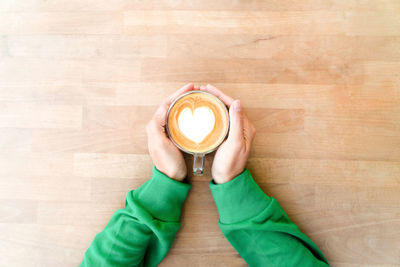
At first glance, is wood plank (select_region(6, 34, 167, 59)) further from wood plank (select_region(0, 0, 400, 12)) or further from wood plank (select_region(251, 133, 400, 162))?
wood plank (select_region(251, 133, 400, 162))

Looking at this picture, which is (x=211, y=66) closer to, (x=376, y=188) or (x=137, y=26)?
(x=137, y=26)

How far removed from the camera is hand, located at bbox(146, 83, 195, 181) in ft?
2.75

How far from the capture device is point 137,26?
94 cm

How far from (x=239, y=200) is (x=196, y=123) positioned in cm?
26

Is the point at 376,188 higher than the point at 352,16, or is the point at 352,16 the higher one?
the point at 352,16

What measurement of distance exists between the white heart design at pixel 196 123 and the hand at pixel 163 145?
0.25 feet

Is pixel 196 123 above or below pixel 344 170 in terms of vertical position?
above

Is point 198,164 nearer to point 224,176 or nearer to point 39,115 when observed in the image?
point 224,176

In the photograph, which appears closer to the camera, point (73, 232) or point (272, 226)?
point (272, 226)

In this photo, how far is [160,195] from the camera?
33.7 inches

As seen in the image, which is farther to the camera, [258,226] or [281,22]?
[281,22]

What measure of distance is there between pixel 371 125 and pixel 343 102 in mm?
113

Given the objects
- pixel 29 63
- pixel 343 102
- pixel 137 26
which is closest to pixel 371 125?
pixel 343 102

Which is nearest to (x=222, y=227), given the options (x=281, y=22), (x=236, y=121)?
(x=236, y=121)
